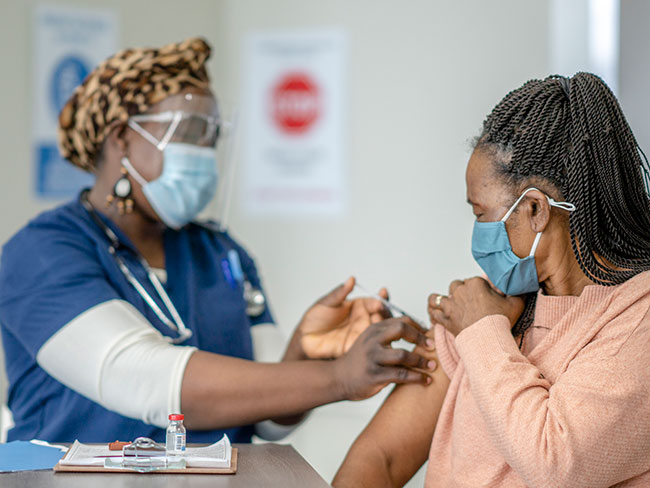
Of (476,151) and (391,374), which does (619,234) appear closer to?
(476,151)

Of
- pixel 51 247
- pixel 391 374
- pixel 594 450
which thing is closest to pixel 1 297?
pixel 51 247

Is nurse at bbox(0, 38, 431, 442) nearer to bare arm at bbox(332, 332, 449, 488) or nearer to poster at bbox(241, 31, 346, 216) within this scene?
bare arm at bbox(332, 332, 449, 488)

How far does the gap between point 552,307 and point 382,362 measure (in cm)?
35

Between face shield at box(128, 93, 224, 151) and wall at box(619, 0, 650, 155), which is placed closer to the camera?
face shield at box(128, 93, 224, 151)

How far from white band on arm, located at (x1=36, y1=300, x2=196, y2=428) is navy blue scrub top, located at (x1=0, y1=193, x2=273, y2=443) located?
37mm

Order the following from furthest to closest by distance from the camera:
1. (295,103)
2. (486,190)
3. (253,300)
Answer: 1. (295,103)
2. (253,300)
3. (486,190)

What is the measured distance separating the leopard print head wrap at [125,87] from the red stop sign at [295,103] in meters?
1.22

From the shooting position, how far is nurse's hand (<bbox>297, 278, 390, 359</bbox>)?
1.75m

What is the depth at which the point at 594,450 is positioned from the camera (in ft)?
3.71

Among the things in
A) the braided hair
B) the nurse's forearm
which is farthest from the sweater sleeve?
the nurse's forearm

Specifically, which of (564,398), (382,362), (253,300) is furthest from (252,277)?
(564,398)

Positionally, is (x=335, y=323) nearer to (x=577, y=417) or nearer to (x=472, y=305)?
(x=472, y=305)

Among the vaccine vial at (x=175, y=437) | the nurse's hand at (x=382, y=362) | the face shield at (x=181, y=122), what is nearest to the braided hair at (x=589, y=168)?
the nurse's hand at (x=382, y=362)

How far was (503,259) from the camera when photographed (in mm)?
→ 1352
